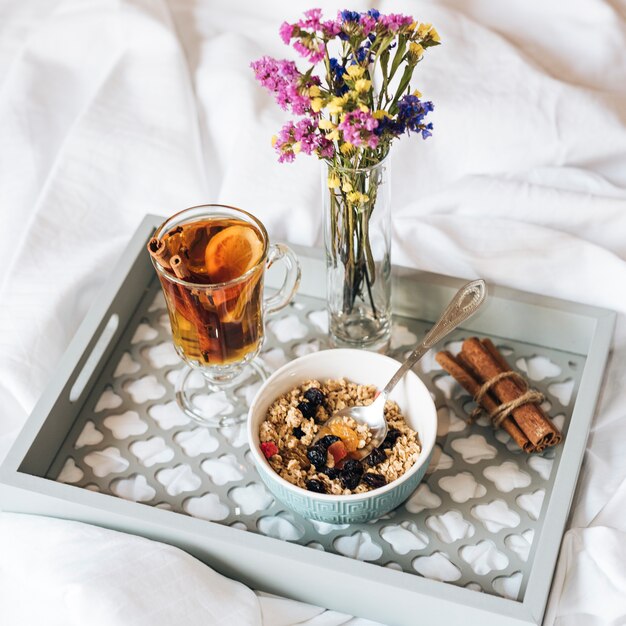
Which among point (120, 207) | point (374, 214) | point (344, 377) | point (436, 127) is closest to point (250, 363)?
point (344, 377)

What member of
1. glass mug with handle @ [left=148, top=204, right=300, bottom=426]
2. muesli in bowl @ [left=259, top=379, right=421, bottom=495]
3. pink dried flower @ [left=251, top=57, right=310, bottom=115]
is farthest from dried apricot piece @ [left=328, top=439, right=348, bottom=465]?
pink dried flower @ [left=251, top=57, right=310, bottom=115]

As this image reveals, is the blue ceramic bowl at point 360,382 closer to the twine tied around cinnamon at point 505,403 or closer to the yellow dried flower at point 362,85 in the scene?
the twine tied around cinnamon at point 505,403

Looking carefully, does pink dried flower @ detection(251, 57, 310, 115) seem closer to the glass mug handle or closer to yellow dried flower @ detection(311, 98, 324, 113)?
yellow dried flower @ detection(311, 98, 324, 113)

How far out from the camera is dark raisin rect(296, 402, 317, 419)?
1.29 meters

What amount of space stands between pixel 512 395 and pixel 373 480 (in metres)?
0.25

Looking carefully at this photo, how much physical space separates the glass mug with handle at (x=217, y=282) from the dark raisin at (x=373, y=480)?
0.79 ft

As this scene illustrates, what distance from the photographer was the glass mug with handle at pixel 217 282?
123cm

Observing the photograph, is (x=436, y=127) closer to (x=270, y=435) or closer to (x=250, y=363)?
(x=250, y=363)

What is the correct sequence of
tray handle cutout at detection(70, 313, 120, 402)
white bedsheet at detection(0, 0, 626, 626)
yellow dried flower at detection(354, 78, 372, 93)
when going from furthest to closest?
white bedsheet at detection(0, 0, 626, 626), tray handle cutout at detection(70, 313, 120, 402), yellow dried flower at detection(354, 78, 372, 93)

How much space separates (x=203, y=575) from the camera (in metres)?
1.19

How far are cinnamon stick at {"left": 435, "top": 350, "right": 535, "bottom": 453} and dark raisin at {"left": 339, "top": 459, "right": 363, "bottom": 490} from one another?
220 millimetres

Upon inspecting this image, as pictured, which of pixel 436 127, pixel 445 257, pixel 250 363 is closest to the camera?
pixel 250 363

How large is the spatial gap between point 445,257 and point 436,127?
26 cm

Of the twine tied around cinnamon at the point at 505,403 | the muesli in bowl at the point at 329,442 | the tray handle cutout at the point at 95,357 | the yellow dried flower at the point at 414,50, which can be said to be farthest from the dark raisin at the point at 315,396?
the yellow dried flower at the point at 414,50
